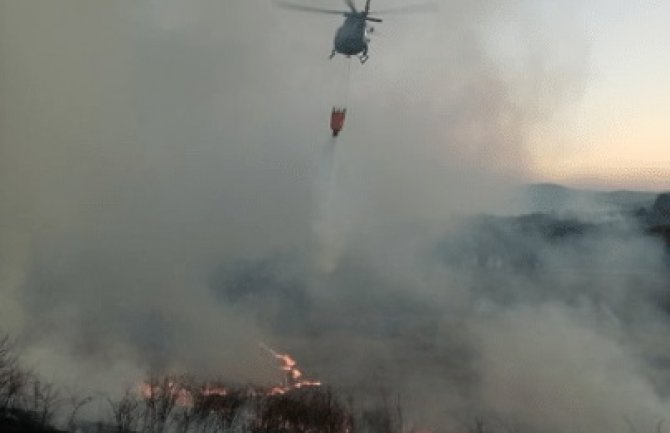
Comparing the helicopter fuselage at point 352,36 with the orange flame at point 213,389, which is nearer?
the orange flame at point 213,389

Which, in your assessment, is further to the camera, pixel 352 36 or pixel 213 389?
pixel 352 36

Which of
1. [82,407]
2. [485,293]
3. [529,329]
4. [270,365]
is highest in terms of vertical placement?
[485,293]

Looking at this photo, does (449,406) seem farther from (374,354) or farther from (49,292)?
(49,292)

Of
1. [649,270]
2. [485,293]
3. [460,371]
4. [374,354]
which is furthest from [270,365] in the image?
[649,270]

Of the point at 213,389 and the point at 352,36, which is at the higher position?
the point at 352,36

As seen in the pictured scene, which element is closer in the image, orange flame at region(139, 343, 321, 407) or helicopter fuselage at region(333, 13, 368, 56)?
orange flame at region(139, 343, 321, 407)

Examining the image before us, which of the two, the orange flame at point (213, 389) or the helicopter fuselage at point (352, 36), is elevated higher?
the helicopter fuselage at point (352, 36)

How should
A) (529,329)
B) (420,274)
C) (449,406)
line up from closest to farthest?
(449,406) < (529,329) < (420,274)

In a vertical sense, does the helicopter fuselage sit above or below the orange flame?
above
